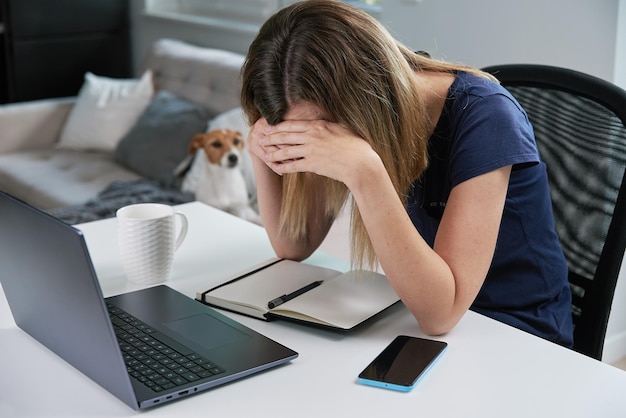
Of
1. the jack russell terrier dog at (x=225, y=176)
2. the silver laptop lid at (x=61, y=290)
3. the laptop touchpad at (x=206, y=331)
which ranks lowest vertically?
the jack russell terrier dog at (x=225, y=176)

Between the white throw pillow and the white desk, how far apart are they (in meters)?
2.34

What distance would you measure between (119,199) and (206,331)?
6.11 feet

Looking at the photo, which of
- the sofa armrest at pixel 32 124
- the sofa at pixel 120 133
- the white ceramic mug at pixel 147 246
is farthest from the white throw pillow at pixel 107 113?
the white ceramic mug at pixel 147 246

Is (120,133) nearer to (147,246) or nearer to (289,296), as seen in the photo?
(147,246)

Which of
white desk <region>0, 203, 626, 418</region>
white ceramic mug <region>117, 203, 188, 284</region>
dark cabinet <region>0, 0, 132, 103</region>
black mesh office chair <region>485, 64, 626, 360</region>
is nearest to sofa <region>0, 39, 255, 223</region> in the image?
dark cabinet <region>0, 0, 132, 103</region>

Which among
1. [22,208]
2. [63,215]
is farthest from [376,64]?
[63,215]

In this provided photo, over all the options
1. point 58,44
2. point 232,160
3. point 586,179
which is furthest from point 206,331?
point 58,44

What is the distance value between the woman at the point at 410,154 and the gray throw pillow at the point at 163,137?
1.84 m

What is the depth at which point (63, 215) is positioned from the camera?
107 inches

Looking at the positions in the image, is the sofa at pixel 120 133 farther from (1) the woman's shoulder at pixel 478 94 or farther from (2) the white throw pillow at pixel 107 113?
(1) the woman's shoulder at pixel 478 94

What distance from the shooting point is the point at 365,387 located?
0.97m

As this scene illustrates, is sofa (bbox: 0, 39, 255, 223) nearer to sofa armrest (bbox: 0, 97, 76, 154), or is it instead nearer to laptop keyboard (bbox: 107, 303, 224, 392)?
sofa armrest (bbox: 0, 97, 76, 154)

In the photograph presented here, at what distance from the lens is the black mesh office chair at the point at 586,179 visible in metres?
1.31

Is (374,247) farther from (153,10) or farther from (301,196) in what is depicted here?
(153,10)
